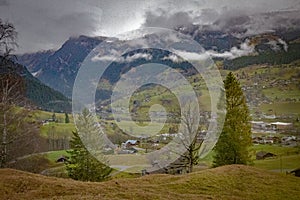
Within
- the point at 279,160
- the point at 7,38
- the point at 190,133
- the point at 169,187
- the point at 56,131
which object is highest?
the point at 7,38

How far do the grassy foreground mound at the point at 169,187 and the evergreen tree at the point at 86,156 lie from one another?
8.92m

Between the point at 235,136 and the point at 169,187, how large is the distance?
10.6 meters

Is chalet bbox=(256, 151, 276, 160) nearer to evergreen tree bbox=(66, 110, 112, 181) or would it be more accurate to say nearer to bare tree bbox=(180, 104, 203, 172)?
bare tree bbox=(180, 104, 203, 172)

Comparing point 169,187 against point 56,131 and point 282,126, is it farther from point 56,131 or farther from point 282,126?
point 282,126

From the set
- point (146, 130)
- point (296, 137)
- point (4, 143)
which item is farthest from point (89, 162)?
point (296, 137)

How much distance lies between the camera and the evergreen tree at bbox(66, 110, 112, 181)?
29.6 metres

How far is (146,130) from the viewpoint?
239 ft

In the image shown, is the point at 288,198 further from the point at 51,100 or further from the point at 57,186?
the point at 51,100

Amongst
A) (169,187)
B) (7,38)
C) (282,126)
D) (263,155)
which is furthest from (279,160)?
(282,126)

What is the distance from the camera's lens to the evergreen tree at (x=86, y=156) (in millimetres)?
29578

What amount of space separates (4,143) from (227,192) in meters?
14.6

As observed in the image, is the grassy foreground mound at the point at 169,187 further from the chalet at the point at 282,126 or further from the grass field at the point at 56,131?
the chalet at the point at 282,126

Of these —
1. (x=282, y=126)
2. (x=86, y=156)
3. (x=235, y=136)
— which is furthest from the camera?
(x=282, y=126)

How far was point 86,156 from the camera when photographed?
97.9 feet
